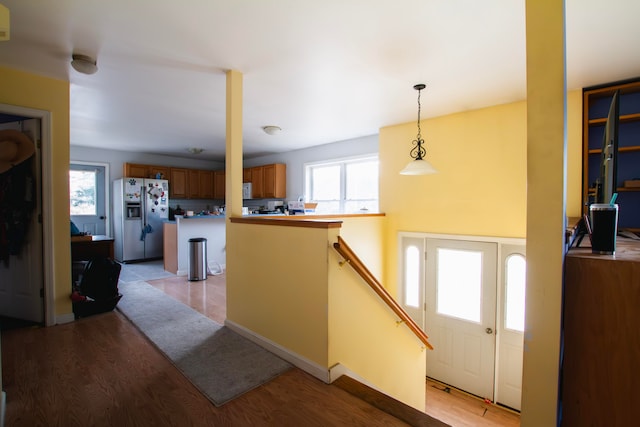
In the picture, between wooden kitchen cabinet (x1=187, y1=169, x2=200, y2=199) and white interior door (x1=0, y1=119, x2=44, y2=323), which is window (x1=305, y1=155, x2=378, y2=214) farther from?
white interior door (x1=0, y1=119, x2=44, y2=323)

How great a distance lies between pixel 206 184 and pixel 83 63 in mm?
5354

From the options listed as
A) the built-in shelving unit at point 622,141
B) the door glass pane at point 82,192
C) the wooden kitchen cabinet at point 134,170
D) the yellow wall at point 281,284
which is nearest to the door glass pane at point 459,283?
the built-in shelving unit at point 622,141

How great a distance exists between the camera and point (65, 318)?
282 cm

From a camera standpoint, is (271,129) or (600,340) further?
(271,129)

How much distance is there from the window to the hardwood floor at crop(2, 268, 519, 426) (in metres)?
3.79

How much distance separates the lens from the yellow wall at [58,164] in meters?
2.70

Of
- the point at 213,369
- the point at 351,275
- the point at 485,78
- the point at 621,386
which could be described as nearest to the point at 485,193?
the point at 485,78

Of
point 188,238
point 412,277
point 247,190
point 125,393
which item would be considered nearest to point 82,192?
point 188,238

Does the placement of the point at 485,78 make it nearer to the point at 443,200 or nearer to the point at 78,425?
the point at 443,200

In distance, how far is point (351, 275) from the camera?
2.20 metres

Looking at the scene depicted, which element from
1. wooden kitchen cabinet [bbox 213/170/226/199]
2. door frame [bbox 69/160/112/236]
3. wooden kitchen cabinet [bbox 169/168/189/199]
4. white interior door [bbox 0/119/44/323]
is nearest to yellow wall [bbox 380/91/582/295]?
white interior door [bbox 0/119/44/323]

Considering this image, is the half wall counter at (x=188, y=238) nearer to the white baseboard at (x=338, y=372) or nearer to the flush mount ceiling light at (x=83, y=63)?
the flush mount ceiling light at (x=83, y=63)

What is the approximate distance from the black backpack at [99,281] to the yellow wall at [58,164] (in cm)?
23

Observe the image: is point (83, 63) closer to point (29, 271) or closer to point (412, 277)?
point (29, 271)
